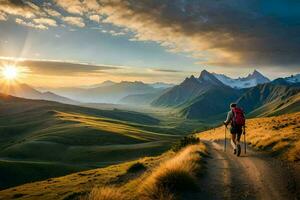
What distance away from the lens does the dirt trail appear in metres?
14.6

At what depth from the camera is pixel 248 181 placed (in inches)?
666

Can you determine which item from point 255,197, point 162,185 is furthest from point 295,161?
point 162,185

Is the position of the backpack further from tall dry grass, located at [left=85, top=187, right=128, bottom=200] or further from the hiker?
tall dry grass, located at [left=85, top=187, right=128, bottom=200]

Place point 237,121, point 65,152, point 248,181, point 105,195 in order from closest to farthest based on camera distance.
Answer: point 105,195
point 248,181
point 237,121
point 65,152

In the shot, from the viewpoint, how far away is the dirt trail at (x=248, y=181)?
14563 millimetres

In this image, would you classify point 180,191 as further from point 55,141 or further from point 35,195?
point 55,141

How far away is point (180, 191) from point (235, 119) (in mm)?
12352

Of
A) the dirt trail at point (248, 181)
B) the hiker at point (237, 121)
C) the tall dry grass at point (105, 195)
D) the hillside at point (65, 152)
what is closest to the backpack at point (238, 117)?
the hiker at point (237, 121)

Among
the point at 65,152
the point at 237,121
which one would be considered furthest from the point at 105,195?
the point at 65,152

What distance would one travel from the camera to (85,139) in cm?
13975

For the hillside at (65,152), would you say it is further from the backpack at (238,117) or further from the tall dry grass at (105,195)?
the tall dry grass at (105,195)

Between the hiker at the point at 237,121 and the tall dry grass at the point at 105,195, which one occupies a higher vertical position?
the hiker at the point at 237,121

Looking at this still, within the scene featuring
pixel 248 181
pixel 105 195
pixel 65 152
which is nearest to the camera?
pixel 105 195

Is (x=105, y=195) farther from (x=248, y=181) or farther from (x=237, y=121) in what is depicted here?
(x=237, y=121)
